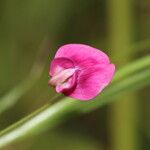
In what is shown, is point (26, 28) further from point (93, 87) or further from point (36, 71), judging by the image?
point (93, 87)

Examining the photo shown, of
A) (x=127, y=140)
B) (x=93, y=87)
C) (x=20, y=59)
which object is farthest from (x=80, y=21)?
(x=93, y=87)

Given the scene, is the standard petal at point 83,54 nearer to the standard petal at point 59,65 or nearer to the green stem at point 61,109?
the standard petal at point 59,65

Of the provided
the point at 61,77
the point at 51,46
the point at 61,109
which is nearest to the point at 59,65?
the point at 61,77

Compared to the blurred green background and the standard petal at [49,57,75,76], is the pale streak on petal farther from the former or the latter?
the blurred green background

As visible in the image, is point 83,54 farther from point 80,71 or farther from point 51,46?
point 51,46

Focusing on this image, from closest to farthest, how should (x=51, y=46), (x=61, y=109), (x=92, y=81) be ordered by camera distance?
(x=92, y=81)
(x=61, y=109)
(x=51, y=46)

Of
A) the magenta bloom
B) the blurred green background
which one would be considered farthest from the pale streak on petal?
the blurred green background
